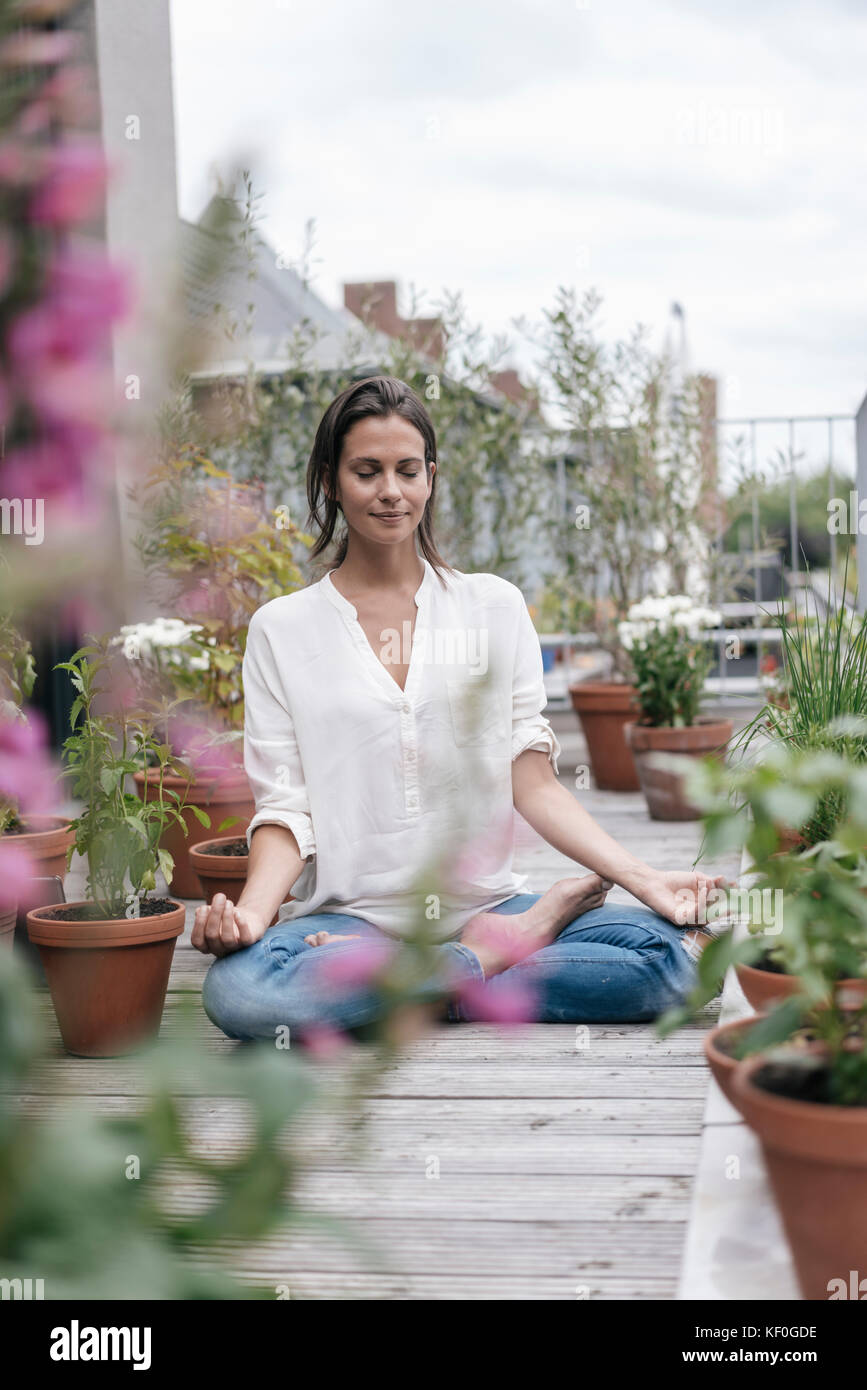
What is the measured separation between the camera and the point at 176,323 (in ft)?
1.27

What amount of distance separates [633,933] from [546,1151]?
0.63m

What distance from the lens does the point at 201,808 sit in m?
3.59

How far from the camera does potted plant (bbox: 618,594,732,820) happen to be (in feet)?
15.4

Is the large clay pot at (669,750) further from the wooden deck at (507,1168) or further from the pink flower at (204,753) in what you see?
the wooden deck at (507,1168)

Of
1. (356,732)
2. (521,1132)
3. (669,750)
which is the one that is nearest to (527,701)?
(356,732)

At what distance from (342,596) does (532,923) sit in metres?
0.77

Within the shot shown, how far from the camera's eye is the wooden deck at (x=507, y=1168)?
145 cm

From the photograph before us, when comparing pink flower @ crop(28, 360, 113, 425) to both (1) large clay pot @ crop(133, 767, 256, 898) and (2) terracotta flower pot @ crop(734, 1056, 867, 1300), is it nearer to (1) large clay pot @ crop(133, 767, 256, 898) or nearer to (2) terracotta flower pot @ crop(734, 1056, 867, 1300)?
(2) terracotta flower pot @ crop(734, 1056, 867, 1300)

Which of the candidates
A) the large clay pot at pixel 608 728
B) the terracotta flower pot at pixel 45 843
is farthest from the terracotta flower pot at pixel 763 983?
the large clay pot at pixel 608 728

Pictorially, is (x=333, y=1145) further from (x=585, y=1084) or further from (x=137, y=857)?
A: (x=137, y=857)

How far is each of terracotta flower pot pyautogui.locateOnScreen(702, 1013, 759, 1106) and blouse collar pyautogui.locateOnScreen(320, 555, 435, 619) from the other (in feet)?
4.44

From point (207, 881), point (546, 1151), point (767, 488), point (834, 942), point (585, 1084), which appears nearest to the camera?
point (834, 942)

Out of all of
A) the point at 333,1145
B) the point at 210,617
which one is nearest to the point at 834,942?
the point at 333,1145
